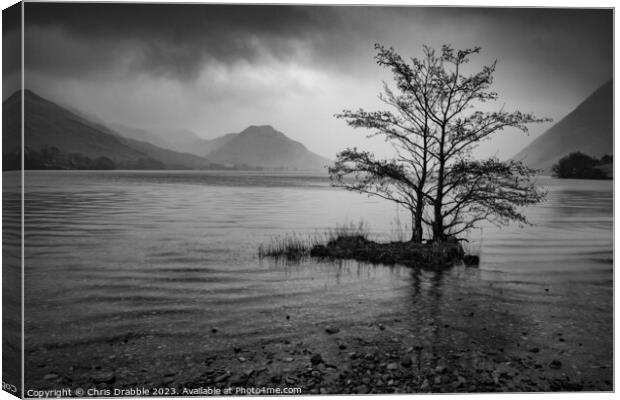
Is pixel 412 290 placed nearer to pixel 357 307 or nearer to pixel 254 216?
pixel 357 307

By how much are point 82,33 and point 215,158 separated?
3.00 metres

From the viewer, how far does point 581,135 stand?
25.6 feet

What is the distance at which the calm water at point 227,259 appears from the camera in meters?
6.88

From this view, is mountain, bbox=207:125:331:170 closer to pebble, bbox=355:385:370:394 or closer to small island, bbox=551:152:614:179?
small island, bbox=551:152:614:179

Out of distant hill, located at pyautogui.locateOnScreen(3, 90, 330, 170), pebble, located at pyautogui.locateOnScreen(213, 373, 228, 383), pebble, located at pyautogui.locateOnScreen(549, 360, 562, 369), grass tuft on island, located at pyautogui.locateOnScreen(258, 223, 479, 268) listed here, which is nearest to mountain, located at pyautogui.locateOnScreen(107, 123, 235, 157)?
distant hill, located at pyautogui.locateOnScreen(3, 90, 330, 170)

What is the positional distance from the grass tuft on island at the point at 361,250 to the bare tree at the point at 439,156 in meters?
0.30

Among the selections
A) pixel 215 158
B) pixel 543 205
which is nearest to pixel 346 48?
pixel 215 158

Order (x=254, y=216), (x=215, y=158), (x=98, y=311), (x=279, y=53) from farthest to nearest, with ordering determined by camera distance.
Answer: (x=254, y=216) < (x=215, y=158) < (x=279, y=53) < (x=98, y=311)

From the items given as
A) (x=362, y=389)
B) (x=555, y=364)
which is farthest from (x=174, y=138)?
(x=555, y=364)

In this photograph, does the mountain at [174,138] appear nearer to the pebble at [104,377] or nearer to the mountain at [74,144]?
the mountain at [74,144]

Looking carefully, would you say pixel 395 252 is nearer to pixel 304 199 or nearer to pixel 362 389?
pixel 304 199

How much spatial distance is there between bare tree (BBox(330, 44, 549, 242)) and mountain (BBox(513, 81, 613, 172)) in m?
0.31

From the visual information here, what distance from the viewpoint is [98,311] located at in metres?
7.01

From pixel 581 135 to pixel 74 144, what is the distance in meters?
8.21
